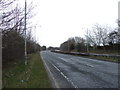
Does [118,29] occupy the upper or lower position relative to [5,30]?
upper

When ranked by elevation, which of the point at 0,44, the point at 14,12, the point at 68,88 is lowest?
the point at 68,88

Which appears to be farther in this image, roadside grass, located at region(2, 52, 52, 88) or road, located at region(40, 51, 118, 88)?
road, located at region(40, 51, 118, 88)

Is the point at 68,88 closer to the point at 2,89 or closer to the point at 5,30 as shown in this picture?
the point at 2,89

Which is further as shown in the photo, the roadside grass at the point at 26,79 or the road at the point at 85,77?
the road at the point at 85,77

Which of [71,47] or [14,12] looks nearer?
[14,12]

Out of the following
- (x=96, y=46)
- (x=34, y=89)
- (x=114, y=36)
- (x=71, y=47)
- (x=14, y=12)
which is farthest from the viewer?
(x=71, y=47)

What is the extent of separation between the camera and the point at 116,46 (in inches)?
2808

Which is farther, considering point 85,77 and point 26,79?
point 85,77

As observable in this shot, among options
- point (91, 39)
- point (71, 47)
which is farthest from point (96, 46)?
point (71, 47)

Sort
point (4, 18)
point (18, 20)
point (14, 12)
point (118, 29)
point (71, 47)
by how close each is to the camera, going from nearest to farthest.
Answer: point (4, 18), point (14, 12), point (18, 20), point (118, 29), point (71, 47)

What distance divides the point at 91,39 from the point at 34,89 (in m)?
89.0

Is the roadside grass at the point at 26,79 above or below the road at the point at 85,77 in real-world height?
above

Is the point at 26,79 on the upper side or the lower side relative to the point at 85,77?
upper

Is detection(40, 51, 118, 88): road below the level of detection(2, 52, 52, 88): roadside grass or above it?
below
